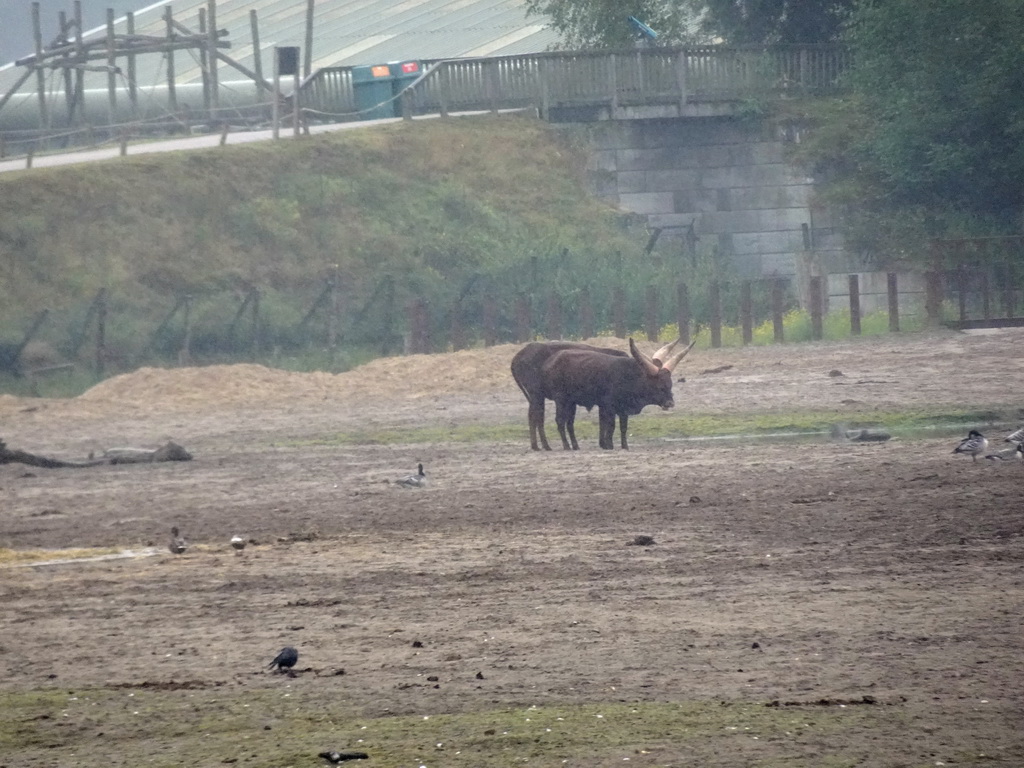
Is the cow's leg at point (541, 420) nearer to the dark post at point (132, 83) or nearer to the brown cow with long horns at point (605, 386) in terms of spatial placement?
the brown cow with long horns at point (605, 386)

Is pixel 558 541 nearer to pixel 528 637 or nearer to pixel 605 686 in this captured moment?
pixel 528 637

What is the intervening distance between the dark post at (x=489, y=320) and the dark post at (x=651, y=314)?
2.96 metres

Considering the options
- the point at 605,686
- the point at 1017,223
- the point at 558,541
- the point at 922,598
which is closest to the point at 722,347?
the point at 1017,223

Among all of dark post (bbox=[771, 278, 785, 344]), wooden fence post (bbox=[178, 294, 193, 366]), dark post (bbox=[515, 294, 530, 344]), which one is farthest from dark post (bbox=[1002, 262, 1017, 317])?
wooden fence post (bbox=[178, 294, 193, 366])

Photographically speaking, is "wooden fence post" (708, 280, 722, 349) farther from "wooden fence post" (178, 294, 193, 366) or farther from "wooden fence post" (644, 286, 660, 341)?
"wooden fence post" (178, 294, 193, 366)

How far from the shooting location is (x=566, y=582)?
36.6 feet

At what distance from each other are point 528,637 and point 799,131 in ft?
106

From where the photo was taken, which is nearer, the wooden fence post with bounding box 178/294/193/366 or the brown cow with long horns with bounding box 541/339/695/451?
the brown cow with long horns with bounding box 541/339/695/451

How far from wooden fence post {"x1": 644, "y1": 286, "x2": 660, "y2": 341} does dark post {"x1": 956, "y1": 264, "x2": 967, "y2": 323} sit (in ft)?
18.6

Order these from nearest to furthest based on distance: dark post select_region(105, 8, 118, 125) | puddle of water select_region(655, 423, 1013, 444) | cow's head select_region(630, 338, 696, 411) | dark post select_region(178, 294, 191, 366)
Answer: puddle of water select_region(655, 423, 1013, 444), cow's head select_region(630, 338, 696, 411), dark post select_region(178, 294, 191, 366), dark post select_region(105, 8, 118, 125)

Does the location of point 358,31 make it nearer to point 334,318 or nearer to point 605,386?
point 334,318

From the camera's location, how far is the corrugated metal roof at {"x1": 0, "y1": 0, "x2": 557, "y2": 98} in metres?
58.0

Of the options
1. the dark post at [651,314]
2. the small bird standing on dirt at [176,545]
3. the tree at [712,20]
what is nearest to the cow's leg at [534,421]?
the small bird standing on dirt at [176,545]

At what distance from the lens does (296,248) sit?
121ft
